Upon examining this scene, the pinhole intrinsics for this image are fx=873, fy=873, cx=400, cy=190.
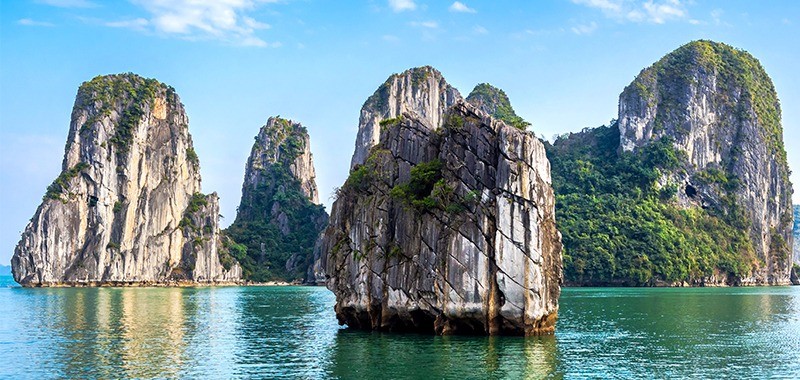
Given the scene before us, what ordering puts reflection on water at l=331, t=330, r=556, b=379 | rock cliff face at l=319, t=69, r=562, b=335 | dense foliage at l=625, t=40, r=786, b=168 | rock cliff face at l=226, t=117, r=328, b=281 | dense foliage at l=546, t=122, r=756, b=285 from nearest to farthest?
reflection on water at l=331, t=330, r=556, b=379 < rock cliff face at l=319, t=69, r=562, b=335 < dense foliage at l=546, t=122, r=756, b=285 < dense foliage at l=625, t=40, r=786, b=168 < rock cliff face at l=226, t=117, r=328, b=281

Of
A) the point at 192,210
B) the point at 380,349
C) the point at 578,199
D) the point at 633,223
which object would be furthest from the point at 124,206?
A: the point at 380,349

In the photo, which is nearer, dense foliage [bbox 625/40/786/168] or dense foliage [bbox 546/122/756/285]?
dense foliage [bbox 546/122/756/285]

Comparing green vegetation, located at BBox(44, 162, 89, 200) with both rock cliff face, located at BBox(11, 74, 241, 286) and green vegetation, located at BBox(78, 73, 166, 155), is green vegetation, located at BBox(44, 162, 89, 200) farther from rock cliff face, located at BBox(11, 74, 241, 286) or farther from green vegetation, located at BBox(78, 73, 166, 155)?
green vegetation, located at BBox(78, 73, 166, 155)

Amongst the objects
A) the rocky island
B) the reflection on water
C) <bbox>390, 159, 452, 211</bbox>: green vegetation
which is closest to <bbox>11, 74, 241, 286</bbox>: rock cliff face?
the rocky island

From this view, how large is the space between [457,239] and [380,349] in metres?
6.36

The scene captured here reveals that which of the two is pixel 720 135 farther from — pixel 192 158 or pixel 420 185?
pixel 420 185

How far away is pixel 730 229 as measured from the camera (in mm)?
152500

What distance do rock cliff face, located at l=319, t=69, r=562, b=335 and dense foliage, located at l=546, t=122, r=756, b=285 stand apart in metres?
89.1

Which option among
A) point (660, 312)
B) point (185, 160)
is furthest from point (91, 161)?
point (660, 312)

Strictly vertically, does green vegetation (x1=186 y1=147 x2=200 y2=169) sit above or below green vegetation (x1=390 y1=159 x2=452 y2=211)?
above

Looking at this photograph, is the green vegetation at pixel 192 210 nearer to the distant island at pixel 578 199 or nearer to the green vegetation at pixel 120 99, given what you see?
the distant island at pixel 578 199

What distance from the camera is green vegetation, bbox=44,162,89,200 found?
13916cm

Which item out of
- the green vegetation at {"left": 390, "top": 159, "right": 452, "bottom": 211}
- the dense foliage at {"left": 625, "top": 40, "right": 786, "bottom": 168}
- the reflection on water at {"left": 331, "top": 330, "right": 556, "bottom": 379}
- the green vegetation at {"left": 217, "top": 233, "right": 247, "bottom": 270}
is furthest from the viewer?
the green vegetation at {"left": 217, "top": 233, "right": 247, "bottom": 270}

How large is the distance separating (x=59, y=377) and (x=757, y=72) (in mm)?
166995
